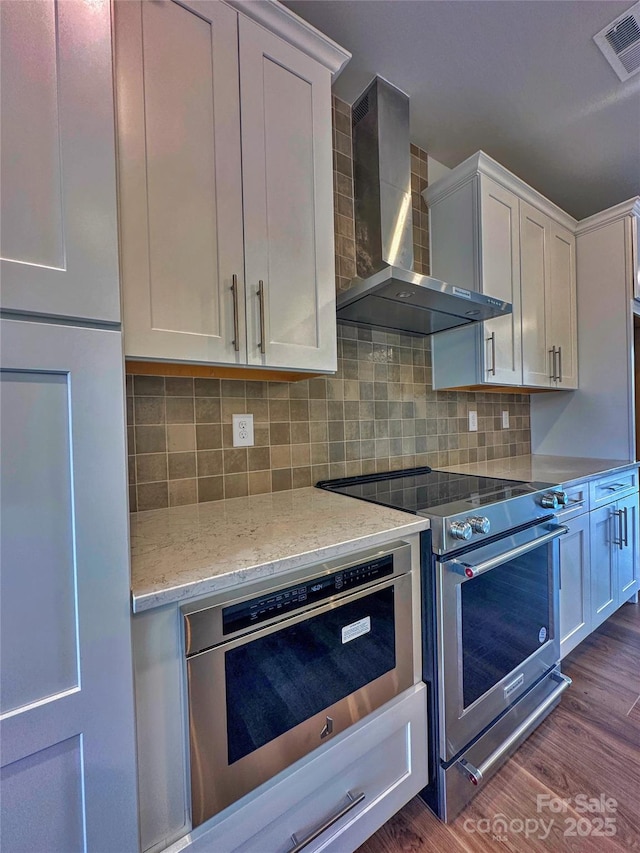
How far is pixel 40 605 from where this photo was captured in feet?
1.79

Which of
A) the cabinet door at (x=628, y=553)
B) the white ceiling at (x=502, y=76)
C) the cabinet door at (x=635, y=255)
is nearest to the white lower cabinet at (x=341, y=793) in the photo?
the cabinet door at (x=628, y=553)

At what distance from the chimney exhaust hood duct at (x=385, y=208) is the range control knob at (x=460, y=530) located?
918 mm

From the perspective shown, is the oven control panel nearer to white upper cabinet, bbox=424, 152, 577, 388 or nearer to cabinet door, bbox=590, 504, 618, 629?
white upper cabinet, bbox=424, 152, 577, 388

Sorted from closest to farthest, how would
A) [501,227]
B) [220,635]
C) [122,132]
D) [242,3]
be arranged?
[220,635] < [122,132] < [242,3] < [501,227]

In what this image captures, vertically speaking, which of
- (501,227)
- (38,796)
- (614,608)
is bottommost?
(614,608)

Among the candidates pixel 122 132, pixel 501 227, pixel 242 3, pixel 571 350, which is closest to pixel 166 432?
pixel 122 132

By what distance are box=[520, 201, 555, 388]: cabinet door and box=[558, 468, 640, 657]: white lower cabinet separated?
2.42 feet

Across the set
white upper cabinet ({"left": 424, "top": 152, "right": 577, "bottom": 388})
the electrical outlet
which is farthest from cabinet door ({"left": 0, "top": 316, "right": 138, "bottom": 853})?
white upper cabinet ({"left": 424, "top": 152, "right": 577, "bottom": 388})

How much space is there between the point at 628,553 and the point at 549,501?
1.39m

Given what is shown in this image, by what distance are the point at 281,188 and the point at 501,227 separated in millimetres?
1399

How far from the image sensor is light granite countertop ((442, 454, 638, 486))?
5.62 ft

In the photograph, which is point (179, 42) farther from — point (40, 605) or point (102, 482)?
point (40, 605)

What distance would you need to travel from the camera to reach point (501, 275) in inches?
75.4

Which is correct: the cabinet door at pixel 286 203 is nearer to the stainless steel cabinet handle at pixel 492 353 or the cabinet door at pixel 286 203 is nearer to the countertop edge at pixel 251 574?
the countertop edge at pixel 251 574
